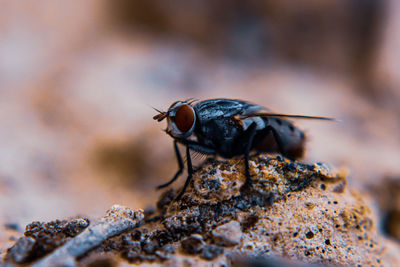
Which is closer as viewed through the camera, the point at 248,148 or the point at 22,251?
the point at 22,251

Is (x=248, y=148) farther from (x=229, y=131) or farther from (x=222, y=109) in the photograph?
(x=222, y=109)

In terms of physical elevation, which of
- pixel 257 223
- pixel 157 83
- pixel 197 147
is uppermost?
pixel 157 83

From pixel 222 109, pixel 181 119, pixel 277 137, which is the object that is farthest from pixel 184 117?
pixel 277 137

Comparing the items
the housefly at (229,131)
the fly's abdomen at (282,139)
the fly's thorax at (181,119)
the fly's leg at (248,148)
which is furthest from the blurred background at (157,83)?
the fly's leg at (248,148)

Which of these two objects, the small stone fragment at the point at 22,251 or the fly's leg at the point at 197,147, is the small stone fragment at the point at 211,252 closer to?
the fly's leg at the point at 197,147

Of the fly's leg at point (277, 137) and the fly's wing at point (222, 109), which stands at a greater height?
the fly's wing at point (222, 109)

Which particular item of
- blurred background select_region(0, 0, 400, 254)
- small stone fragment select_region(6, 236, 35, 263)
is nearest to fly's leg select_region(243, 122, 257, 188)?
small stone fragment select_region(6, 236, 35, 263)

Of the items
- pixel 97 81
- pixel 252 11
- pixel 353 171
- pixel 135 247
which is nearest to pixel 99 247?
pixel 135 247

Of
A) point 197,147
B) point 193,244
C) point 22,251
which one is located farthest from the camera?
point 197,147
